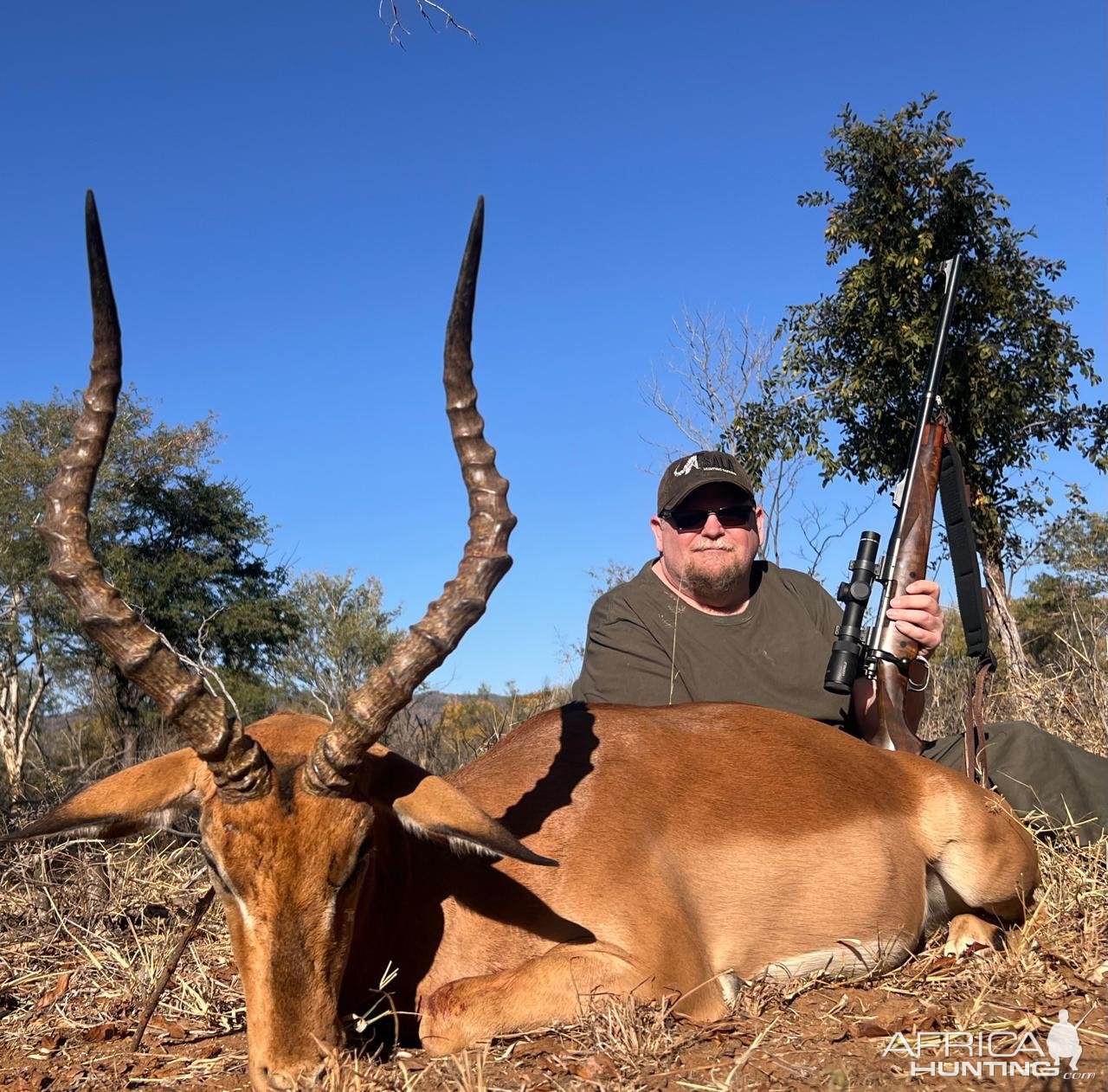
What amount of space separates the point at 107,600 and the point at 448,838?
1.22 m

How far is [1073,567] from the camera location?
53.8 ft

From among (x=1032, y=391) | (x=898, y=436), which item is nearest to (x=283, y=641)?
(x=898, y=436)

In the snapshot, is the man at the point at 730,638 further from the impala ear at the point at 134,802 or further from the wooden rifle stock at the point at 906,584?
the impala ear at the point at 134,802

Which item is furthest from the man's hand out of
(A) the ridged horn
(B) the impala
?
(A) the ridged horn

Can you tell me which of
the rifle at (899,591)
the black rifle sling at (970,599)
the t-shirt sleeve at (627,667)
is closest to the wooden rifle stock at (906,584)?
the rifle at (899,591)

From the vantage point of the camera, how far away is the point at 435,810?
336cm

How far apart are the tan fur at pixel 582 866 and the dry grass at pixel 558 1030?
0.43 feet

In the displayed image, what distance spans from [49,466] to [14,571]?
1888 mm

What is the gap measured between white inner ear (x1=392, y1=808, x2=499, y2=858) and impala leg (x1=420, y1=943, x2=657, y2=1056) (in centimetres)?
39

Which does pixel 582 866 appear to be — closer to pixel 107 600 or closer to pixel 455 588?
pixel 455 588

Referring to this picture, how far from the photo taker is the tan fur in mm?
3057

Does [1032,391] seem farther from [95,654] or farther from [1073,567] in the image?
[95,654]

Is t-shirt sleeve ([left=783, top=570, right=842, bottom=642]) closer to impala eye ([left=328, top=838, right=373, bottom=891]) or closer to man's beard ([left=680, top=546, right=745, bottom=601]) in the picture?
man's beard ([left=680, top=546, right=745, bottom=601])

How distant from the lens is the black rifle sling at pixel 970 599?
17.6 ft
